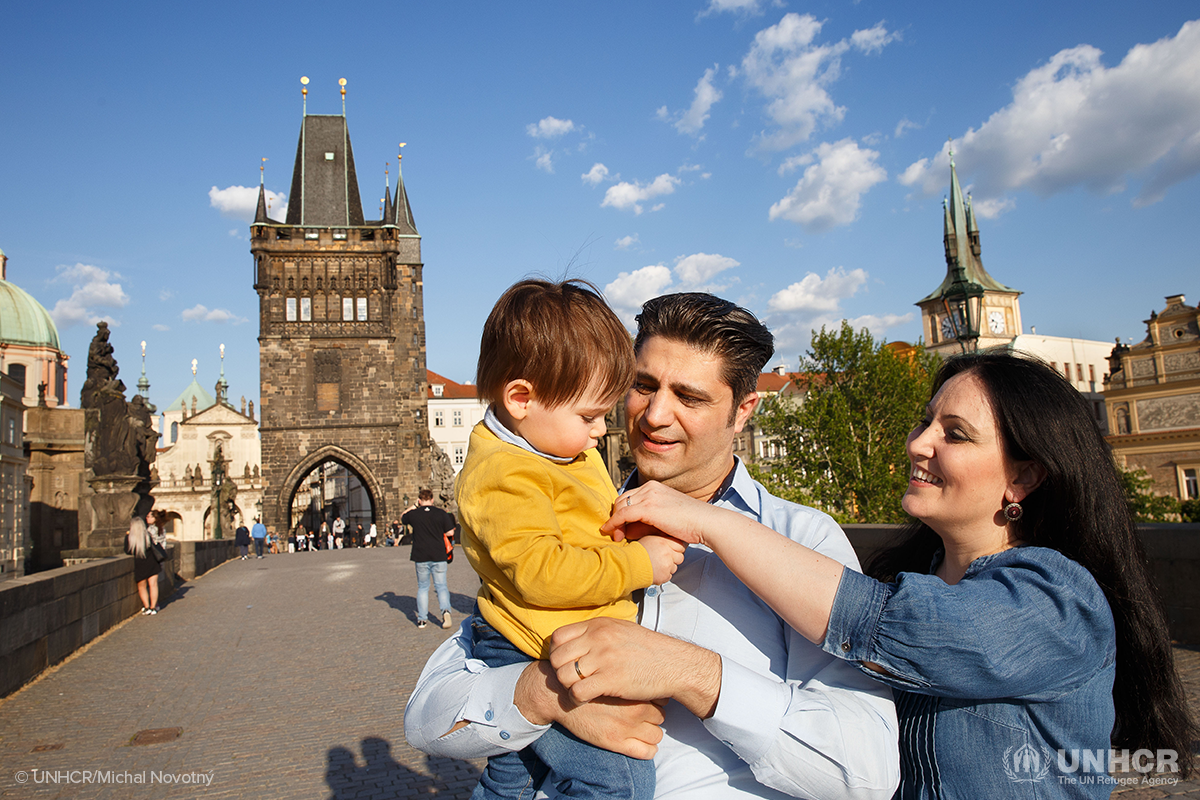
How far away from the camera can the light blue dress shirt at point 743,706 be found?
1470mm

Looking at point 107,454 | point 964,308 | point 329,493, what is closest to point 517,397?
point 964,308

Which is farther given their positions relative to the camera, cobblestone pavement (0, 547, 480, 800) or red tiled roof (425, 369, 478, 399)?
red tiled roof (425, 369, 478, 399)

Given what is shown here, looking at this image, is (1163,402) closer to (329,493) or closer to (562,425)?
(562,425)

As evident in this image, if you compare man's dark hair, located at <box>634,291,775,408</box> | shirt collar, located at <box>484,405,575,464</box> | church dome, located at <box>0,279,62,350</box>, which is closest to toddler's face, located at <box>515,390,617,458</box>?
shirt collar, located at <box>484,405,575,464</box>

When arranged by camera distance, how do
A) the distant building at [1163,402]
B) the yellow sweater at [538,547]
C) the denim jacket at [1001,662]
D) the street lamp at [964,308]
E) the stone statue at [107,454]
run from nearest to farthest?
the denim jacket at [1001,662] < the yellow sweater at [538,547] < the street lamp at [964,308] < the stone statue at [107,454] < the distant building at [1163,402]

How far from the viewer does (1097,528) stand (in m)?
1.56

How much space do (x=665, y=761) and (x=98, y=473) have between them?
14660 millimetres

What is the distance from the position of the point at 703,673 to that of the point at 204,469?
7147 cm

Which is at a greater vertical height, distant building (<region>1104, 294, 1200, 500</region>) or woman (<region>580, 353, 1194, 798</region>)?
distant building (<region>1104, 294, 1200, 500</region>)

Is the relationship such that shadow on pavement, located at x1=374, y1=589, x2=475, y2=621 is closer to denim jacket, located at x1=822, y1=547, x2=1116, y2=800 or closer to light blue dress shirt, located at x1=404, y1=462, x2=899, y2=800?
light blue dress shirt, located at x1=404, y1=462, x2=899, y2=800

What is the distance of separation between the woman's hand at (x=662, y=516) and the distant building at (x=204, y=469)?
5837 cm

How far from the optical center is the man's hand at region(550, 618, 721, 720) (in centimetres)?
150

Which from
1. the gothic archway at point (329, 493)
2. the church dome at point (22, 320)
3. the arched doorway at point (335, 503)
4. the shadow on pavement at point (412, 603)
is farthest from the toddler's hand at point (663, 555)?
the arched doorway at point (335, 503)

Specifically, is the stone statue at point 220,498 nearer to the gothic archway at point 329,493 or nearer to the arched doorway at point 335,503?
the gothic archway at point 329,493
